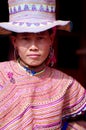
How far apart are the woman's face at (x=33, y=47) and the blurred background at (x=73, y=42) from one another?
2.38 meters

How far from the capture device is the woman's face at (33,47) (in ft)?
7.29

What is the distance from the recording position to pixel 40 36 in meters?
2.24

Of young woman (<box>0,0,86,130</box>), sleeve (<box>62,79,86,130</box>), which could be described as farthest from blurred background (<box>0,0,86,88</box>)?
young woman (<box>0,0,86,130</box>)

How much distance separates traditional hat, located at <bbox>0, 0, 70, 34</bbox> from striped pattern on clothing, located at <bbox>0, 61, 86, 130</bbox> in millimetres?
222

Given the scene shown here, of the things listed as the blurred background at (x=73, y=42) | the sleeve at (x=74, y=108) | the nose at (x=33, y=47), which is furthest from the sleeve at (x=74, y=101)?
the blurred background at (x=73, y=42)

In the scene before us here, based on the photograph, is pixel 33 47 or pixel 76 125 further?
pixel 76 125

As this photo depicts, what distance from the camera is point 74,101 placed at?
2.41 m

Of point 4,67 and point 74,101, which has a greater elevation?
point 4,67

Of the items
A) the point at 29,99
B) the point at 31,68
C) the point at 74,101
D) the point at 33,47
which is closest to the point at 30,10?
the point at 33,47

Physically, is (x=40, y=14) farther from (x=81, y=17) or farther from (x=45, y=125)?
(x=81, y=17)

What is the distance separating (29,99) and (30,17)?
40cm

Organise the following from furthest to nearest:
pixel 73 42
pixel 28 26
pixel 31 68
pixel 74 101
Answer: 1. pixel 73 42
2. pixel 74 101
3. pixel 31 68
4. pixel 28 26

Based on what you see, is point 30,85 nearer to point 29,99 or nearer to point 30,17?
point 29,99

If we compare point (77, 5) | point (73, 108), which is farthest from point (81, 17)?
point (73, 108)
